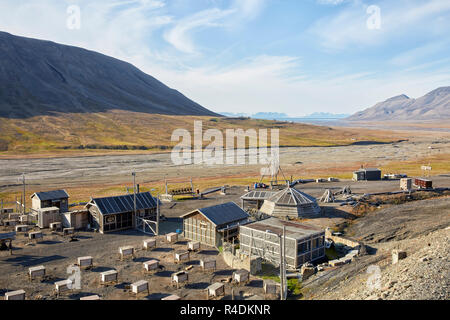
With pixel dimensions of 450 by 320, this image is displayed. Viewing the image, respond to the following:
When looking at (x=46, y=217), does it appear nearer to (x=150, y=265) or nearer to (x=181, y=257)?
(x=150, y=265)

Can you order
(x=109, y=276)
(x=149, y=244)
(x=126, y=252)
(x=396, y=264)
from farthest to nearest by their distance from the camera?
(x=149, y=244), (x=126, y=252), (x=109, y=276), (x=396, y=264)

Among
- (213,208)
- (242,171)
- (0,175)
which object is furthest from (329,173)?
(0,175)

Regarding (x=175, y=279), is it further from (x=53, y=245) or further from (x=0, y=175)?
(x=0, y=175)

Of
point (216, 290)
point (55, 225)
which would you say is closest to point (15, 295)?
point (216, 290)

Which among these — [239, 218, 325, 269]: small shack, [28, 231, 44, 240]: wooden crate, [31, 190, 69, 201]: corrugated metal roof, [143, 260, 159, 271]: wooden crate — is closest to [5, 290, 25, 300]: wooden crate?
[143, 260, 159, 271]: wooden crate

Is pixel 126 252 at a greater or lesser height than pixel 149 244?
lesser
